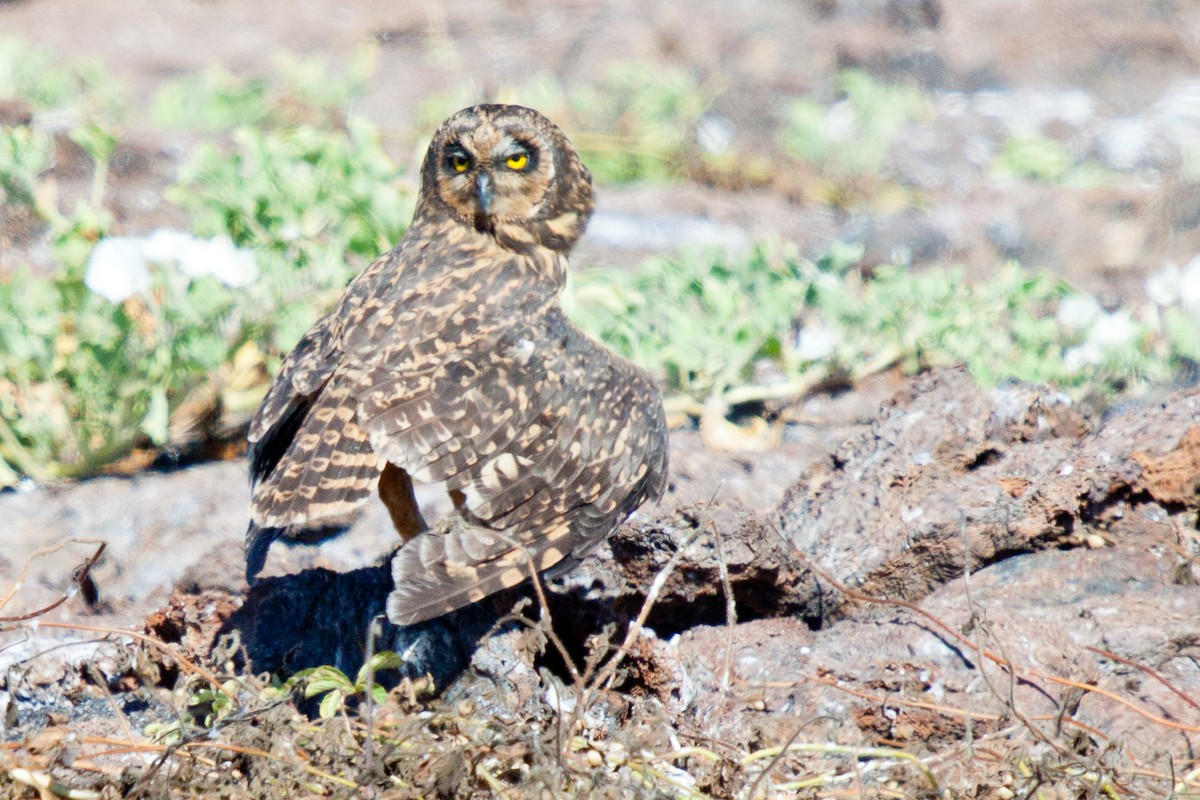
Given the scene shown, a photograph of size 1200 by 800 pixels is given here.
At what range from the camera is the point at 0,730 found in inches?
161

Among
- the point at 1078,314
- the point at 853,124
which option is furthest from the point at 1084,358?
the point at 853,124

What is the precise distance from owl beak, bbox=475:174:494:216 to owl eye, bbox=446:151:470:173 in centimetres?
10

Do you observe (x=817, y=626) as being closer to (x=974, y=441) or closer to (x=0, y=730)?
(x=974, y=441)

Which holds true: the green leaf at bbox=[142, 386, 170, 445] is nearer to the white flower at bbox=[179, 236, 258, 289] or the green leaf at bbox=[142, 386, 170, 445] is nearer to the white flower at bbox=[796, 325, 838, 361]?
the white flower at bbox=[179, 236, 258, 289]

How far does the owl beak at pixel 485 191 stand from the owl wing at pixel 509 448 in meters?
0.71

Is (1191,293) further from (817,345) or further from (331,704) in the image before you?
(331,704)

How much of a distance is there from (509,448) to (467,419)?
17cm

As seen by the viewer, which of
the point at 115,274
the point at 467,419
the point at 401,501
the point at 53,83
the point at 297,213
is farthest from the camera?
the point at 53,83

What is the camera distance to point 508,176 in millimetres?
5539

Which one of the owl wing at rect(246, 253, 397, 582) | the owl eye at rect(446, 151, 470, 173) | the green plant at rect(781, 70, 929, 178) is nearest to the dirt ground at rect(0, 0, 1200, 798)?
the owl wing at rect(246, 253, 397, 582)

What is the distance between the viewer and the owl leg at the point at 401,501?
16.0 feet

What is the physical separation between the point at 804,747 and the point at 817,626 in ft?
2.97

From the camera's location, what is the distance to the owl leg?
16.0 ft

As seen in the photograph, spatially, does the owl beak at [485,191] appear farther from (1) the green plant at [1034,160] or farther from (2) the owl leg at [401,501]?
(1) the green plant at [1034,160]
